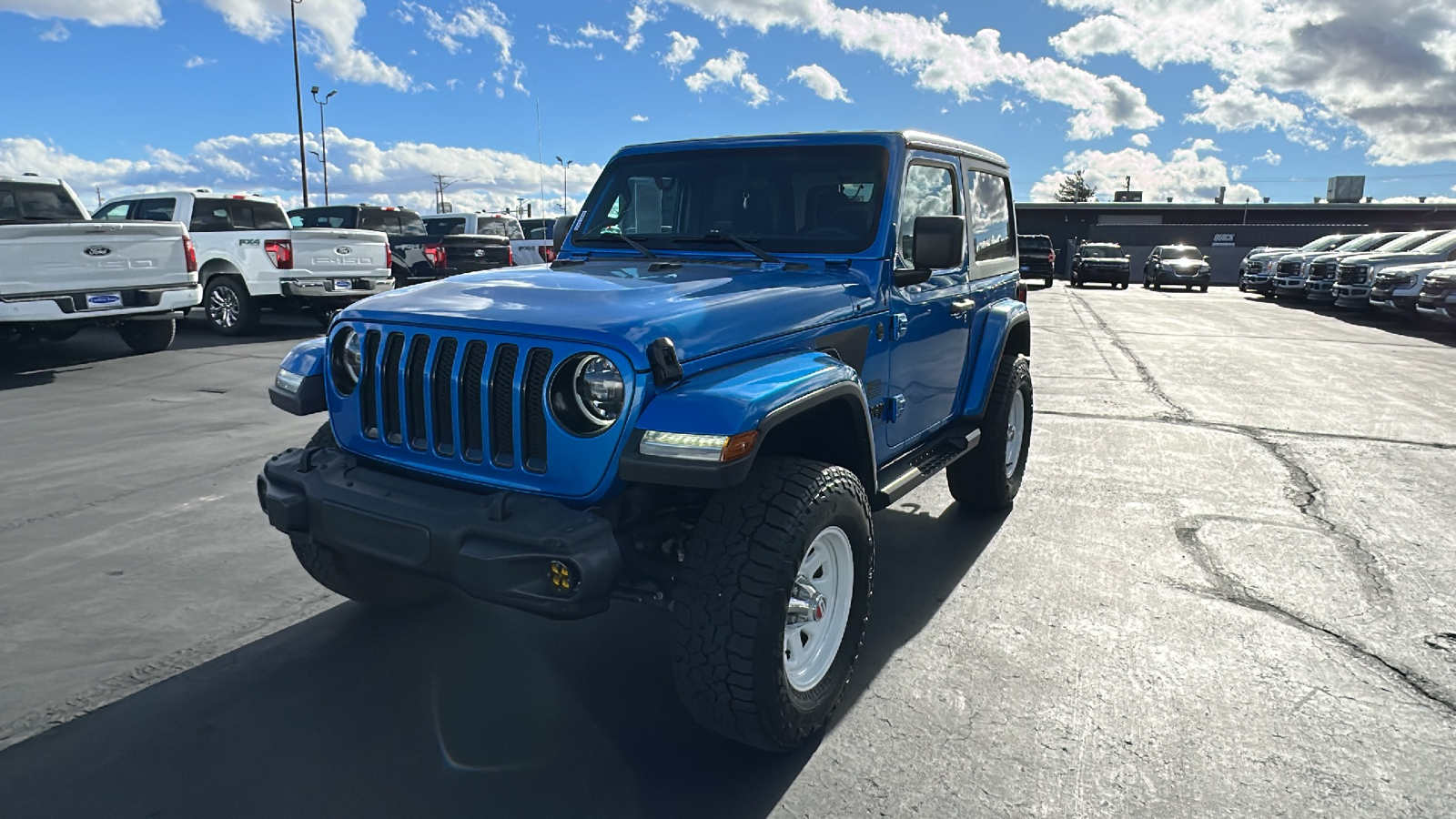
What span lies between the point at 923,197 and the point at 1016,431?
6.22ft

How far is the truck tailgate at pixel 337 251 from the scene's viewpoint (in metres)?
12.5

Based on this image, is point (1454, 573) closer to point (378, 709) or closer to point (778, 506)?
point (778, 506)

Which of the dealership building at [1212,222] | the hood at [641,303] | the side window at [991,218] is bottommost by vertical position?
the hood at [641,303]

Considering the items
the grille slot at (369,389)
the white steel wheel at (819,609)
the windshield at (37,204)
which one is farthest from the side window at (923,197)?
the windshield at (37,204)

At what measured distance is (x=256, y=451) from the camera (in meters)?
6.33

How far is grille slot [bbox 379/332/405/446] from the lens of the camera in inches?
119

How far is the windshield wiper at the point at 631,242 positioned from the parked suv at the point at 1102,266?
3017cm

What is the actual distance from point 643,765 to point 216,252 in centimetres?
1232

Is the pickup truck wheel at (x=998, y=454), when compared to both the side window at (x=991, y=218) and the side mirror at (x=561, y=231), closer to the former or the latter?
the side window at (x=991, y=218)

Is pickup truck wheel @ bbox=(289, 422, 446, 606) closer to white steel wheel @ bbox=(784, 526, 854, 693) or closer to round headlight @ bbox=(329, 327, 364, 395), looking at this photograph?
round headlight @ bbox=(329, 327, 364, 395)

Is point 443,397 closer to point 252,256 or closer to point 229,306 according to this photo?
point 252,256

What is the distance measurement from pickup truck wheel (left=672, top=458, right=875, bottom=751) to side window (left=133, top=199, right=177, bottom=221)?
1273 cm

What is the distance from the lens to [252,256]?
12398 mm

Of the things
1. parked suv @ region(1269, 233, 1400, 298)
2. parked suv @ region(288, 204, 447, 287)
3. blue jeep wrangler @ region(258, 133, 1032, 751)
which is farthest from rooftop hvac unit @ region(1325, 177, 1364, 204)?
blue jeep wrangler @ region(258, 133, 1032, 751)
